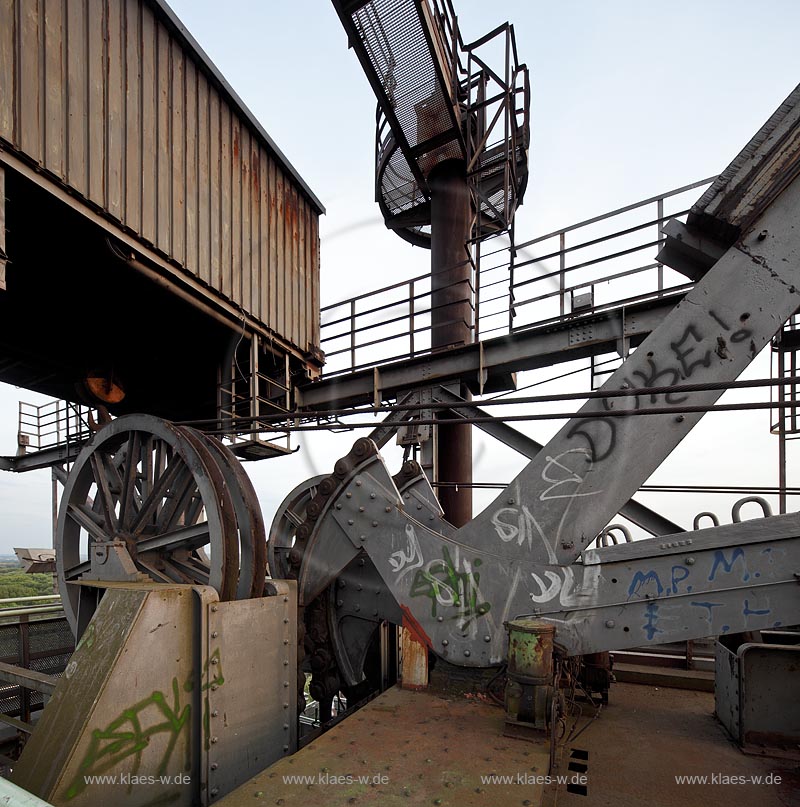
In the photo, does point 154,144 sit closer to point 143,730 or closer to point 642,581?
point 143,730

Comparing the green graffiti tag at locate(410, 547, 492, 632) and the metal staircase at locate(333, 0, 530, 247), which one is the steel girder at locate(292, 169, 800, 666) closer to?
the green graffiti tag at locate(410, 547, 492, 632)

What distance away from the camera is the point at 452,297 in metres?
10.9

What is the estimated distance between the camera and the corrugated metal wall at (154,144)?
6125mm

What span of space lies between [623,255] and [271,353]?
6.85 metres

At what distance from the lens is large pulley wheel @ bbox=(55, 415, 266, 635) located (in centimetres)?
433

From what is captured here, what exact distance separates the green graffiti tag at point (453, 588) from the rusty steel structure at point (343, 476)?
2cm

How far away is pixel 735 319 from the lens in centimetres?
352

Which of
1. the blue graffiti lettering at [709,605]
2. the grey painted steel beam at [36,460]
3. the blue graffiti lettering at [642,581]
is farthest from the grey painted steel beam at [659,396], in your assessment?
the grey painted steel beam at [36,460]

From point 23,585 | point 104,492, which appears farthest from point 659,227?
point 23,585

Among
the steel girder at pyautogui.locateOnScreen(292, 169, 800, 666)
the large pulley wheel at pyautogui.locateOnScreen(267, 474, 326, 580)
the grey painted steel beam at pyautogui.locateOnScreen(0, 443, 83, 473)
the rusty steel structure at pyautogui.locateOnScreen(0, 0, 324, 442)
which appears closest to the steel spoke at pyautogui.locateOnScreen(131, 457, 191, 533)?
the rusty steel structure at pyautogui.locateOnScreen(0, 0, 324, 442)

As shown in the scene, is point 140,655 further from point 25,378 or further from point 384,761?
point 25,378

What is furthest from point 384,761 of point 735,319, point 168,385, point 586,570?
point 168,385

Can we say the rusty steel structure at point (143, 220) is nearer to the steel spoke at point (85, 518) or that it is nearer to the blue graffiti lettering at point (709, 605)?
the steel spoke at point (85, 518)

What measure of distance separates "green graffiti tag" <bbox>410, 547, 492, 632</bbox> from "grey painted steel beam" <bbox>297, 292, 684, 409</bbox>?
4.92 metres
